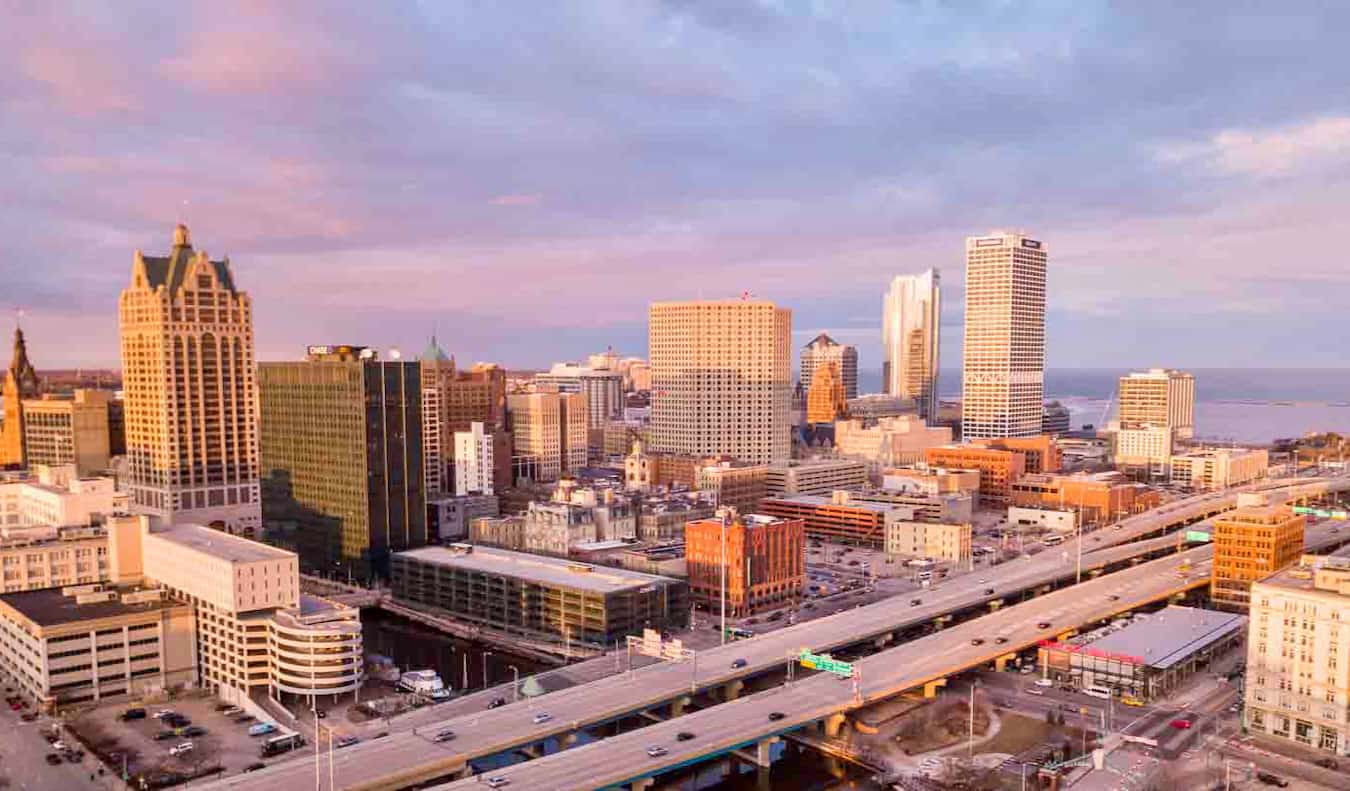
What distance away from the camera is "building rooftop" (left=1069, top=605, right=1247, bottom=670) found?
82250 millimetres

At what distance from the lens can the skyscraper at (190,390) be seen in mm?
137625

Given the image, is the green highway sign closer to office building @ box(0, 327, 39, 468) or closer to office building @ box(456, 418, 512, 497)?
office building @ box(456, 418, 512, 497)

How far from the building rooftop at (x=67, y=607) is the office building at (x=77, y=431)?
96.5m

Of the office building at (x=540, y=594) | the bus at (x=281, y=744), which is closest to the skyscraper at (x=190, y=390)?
the office building at (x=540, y=594)

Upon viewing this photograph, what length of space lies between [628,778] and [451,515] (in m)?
92.0

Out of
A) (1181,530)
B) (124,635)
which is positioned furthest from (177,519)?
(1181,530)

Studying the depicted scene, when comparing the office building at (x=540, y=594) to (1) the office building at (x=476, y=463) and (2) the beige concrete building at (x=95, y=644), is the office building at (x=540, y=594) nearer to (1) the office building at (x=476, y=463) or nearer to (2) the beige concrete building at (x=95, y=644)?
(2) the beige concrete building at (x=95, y=644)

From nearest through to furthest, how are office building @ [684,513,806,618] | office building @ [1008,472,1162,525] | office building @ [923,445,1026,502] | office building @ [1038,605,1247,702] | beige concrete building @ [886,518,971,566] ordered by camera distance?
office building @ [1038,605,1247,702], office building @ [684,513,806,618], beige concrete building @ [886,518,971,566], office building @ [1008,472,1162,525], office building @ [923,445,1026,502]

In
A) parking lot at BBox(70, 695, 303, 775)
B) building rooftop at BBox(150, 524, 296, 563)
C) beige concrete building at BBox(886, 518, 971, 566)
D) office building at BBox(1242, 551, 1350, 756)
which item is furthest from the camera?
beige concrete building at BBox(886, 518, 971, 566)

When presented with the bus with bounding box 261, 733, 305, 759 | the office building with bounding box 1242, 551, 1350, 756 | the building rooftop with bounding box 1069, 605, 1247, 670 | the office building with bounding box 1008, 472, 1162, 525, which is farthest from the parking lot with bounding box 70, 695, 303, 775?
the office building with bounding box 1008, 472, 1162, 525

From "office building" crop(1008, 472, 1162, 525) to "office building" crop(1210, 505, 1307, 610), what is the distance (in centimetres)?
→ 5230

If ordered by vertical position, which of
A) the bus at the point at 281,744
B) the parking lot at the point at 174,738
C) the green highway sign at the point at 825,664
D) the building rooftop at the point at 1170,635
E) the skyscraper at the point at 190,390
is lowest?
the parking lot at the point at 174,738

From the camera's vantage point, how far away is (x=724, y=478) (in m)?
161

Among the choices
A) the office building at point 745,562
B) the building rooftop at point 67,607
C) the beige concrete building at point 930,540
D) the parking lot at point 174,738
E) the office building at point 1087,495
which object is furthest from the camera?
the office building at point 1087,495
